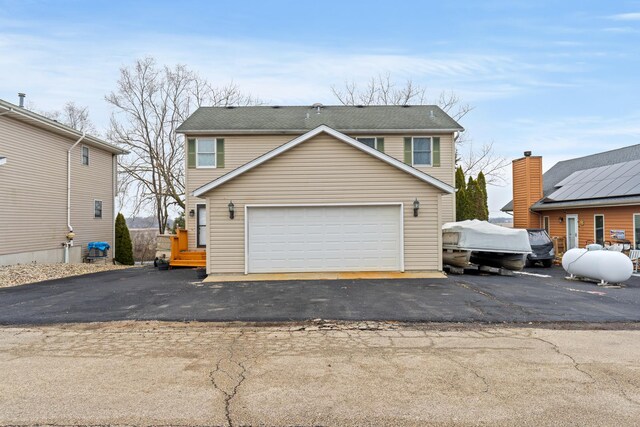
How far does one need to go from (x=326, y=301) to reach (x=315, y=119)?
11.7 meters

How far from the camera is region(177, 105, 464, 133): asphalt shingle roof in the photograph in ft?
57.3

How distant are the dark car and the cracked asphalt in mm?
11438

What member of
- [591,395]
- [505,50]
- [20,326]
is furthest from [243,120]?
[591,395]

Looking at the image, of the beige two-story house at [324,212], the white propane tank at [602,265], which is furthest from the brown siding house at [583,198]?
the beige two-story house at [324,212]

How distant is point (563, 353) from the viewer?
5348mm

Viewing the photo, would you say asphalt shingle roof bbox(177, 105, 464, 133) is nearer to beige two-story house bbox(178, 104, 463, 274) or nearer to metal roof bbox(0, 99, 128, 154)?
beige two-story house bbox(178, 104, 463, 274)

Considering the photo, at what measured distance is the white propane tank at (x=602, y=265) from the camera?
36.3 ft

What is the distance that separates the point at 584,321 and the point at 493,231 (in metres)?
6.33

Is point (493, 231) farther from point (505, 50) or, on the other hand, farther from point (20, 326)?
point (20, 326)

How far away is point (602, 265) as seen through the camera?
11305 mm

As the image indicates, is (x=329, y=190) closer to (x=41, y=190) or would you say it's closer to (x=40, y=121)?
(x=40, y=121)

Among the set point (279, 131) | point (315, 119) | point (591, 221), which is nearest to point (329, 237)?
point (279, 131)

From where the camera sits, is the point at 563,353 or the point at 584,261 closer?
the point at 563,353

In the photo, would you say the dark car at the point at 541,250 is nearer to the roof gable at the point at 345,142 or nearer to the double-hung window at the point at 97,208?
the roof gable at the point at 345,142
